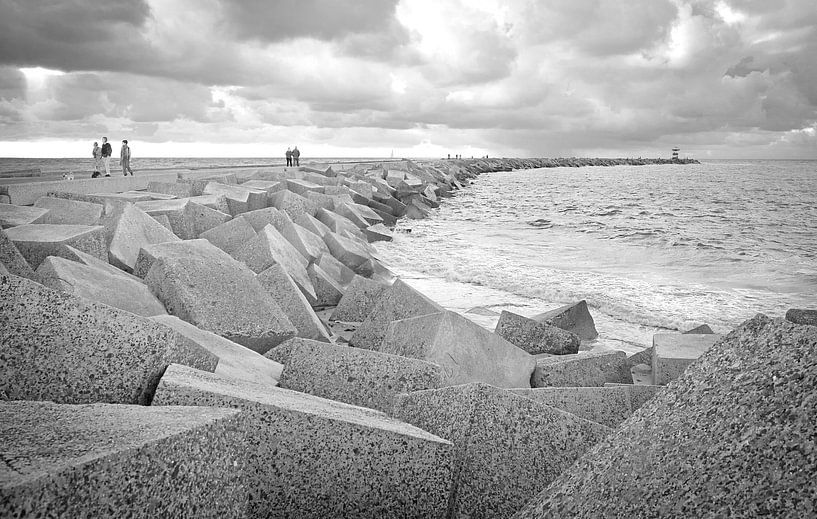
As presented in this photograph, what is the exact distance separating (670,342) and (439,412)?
262 centimetres

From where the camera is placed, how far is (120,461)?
1221 millimetres

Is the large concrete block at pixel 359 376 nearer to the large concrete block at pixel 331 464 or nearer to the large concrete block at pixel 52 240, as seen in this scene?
the large concrete block at pixel 331 464

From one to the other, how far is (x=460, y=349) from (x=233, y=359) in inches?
48.1

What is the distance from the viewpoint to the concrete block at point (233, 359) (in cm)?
250

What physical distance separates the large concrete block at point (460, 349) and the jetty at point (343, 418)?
0.04 ft

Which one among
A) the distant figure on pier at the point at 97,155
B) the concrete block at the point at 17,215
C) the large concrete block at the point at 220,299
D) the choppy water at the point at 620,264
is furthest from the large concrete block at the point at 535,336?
the distant figure on pier at the point at 97,155

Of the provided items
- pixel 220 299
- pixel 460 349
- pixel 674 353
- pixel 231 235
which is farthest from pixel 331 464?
pixel 231 235

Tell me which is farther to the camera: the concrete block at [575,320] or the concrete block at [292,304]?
the concrete block at [575,320]

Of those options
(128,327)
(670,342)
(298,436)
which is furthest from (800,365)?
(670,342)

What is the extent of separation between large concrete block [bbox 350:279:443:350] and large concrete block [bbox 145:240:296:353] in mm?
715

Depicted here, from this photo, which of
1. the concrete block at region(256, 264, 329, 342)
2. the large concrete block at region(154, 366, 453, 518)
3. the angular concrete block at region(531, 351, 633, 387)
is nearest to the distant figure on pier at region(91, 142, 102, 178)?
the concrete block at region(256, 264, 329, 342)

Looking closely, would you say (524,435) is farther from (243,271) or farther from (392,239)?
(392,239)

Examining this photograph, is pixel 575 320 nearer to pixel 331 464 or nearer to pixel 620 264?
pixel 331 464

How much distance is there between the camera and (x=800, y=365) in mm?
1311
